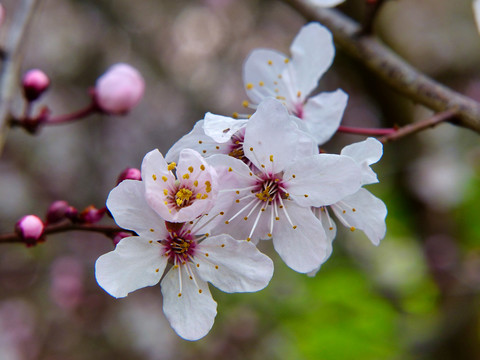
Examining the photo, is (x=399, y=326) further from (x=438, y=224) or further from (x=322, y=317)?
(x=438, y=224)

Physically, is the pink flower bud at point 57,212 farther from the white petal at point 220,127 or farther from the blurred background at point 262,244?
the blurred background at point 262,244

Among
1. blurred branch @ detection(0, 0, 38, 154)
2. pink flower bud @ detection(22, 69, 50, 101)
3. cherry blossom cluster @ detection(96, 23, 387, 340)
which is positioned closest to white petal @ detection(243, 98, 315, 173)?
cherry blossom cluster @ detection(96, 23, 387, 340)

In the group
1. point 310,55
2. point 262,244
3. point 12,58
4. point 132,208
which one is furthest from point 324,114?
point 262,244

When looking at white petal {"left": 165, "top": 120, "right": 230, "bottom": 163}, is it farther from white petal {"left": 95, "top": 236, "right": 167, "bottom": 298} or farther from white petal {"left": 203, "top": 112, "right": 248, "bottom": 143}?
white petal {"left": 95, "top": 236, "right": 167, "bottom": 298}

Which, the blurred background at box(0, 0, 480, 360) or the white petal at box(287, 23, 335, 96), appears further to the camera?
the blurred background at box(0, 0, 480, 360)

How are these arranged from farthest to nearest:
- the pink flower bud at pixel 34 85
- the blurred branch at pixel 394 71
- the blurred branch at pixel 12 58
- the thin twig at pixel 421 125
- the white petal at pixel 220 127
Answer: the pink flower bud at pixel 34 85 → the blurred branch at pixel 12 58 → the blurred branch at pixel 394 71 → the thin twig at pixel 421 125 → the white petal at pixel 220 127

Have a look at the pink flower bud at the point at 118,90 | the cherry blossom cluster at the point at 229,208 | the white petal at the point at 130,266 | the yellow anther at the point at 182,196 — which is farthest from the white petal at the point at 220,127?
the pink flower bud at the point at 118,90

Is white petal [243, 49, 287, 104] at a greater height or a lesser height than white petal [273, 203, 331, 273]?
greater

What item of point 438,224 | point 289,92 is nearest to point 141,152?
point 438,224
